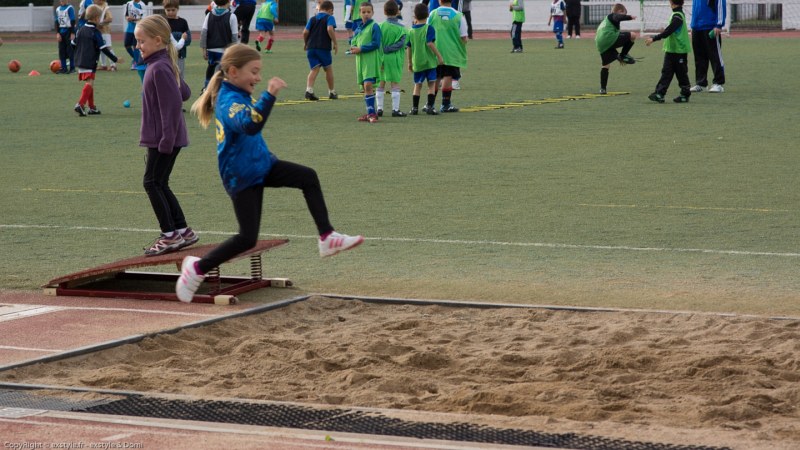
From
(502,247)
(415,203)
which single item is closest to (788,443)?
(502,247)

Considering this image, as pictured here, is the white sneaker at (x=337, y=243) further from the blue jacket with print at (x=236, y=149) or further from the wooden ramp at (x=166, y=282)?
the wooden ramp at (x=166, y=282)

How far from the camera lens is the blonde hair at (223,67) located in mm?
8203

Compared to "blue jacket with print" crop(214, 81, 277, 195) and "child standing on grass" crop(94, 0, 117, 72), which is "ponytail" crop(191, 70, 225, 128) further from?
"child standing on grass" crop(94, 0, 117, 72)

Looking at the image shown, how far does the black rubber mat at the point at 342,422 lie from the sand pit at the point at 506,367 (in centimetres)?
16

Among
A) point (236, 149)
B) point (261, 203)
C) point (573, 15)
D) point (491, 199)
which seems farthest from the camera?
point (573, 15)

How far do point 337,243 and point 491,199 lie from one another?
532 centimetres

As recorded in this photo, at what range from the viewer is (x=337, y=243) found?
8367 millimetres

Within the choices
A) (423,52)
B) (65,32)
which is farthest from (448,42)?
(65,32)

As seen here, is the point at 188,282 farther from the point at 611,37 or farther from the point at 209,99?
the point at 611,37

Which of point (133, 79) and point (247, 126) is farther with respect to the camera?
point (133, 79)

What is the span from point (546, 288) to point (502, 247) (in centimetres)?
153

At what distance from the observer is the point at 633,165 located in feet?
51.6

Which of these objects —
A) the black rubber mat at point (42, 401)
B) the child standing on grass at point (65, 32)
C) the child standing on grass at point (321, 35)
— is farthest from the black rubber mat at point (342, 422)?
the child standing on grass at point (65, 32)

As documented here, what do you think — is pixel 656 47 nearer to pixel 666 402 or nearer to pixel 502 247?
pixel 502 247
